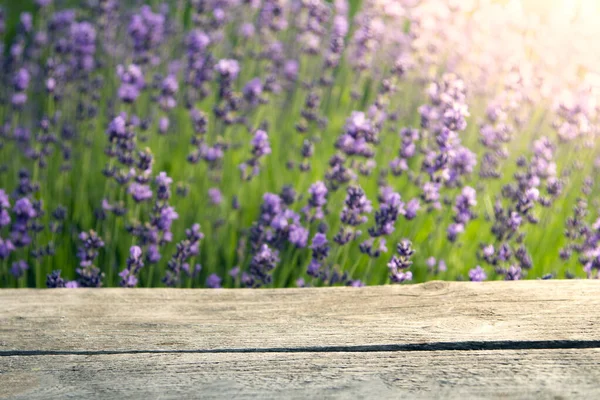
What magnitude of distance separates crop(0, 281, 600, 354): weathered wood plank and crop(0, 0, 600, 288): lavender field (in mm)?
424

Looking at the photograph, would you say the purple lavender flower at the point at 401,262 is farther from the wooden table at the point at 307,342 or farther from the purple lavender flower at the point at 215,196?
the purple lavender flower at the point at 215,196

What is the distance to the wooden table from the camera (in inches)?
52.7

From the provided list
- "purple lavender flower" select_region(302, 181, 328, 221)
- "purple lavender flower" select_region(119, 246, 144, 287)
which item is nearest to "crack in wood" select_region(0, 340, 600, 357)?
"purple lavender flower" select_region(119, 246, 144, 287)

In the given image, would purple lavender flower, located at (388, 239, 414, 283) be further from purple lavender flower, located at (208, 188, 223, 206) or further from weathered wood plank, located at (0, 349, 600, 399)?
purple lavender flower, located at (208, 188, 223, 206)

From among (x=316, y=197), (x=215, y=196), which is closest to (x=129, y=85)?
(x=215, y=196)

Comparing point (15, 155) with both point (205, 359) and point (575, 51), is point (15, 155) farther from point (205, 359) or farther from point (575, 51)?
point (575, 51)

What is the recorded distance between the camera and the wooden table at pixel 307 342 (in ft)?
4.39

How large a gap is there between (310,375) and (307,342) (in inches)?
5.5

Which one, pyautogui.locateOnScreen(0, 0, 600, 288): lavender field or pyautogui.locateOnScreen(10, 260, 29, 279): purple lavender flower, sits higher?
pyautogui.locateOnScreen(0, 0, 600, 288): lavender field

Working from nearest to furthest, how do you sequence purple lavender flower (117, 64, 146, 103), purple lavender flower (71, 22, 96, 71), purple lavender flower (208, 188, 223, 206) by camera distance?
purple lavender flower (117, 64, 146, 103) < purple lavender flower (208, 188, 223, 206) < purple lavender flower (71, 22, 96, 71)

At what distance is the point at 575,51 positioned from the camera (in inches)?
199

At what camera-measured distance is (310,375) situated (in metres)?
1.37

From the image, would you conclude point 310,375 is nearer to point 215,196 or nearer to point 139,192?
point 139,192

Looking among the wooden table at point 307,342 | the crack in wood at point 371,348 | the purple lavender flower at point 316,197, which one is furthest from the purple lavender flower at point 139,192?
the crack in wood at point 371,348
